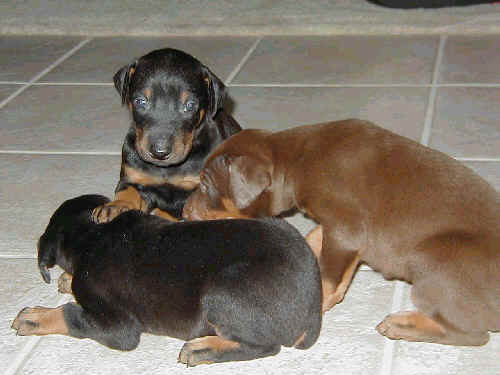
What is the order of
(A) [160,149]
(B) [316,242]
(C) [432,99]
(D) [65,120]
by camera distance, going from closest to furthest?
(B) [316,242]
(A) [160,149]
(C) [432,99]
(D) [65,120]

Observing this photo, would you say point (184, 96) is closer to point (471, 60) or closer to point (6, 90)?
point (6, 90)

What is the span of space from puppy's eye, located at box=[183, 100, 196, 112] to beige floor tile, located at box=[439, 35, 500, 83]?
94.7 inches

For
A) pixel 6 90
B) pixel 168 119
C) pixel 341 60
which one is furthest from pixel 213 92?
pixel 6 90

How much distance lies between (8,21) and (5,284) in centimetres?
445

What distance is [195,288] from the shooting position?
2738 mm

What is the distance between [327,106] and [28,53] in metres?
2.82

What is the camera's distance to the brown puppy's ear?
10.3 ft

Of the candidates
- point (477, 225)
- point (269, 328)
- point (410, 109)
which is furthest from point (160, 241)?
point (410, 109)

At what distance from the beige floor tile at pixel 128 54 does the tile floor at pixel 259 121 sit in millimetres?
A: 15

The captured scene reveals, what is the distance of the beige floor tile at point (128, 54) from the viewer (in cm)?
605

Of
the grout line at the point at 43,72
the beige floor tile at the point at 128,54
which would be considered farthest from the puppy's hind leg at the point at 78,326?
the beige floor tile at the point at 128,54

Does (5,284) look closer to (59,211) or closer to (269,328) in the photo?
(59,211)

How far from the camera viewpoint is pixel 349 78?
568 cm

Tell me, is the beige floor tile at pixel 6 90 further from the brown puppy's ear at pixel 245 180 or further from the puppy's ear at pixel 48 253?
the brown puppy's ear at pixel 245 180
